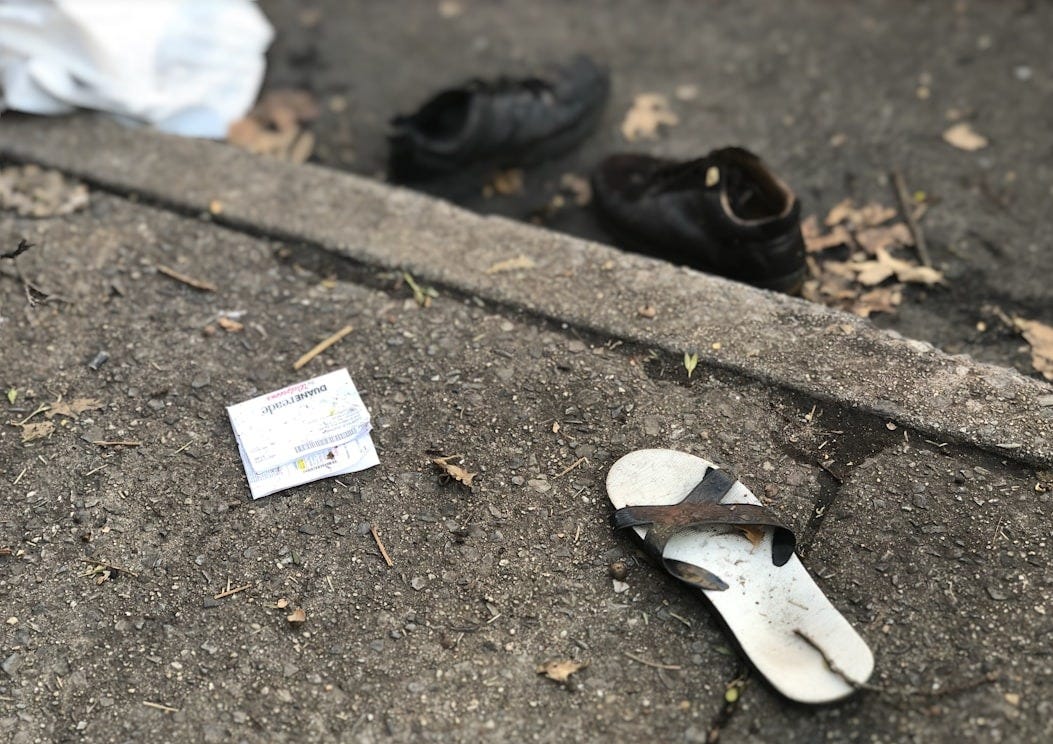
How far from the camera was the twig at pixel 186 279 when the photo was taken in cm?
274

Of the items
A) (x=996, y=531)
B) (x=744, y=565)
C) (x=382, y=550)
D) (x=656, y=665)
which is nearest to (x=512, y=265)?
(x=382, y=550)

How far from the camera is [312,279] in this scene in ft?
9.06

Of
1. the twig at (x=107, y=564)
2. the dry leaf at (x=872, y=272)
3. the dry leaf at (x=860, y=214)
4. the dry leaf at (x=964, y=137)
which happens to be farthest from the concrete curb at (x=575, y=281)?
the dry leaf at (x=964, y=137)

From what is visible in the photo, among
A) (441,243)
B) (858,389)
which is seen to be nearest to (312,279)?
(441,243)

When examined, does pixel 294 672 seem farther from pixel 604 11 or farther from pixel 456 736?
pixel 604 11

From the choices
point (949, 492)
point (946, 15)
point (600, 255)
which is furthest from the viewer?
point (946, 15)

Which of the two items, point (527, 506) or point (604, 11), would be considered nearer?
point (527, 506)

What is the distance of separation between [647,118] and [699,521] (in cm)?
196

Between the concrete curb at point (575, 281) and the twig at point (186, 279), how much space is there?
0.24 meters

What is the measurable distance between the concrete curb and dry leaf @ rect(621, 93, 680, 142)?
96cm

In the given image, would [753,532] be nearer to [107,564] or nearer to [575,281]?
[575,281]

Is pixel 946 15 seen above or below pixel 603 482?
above

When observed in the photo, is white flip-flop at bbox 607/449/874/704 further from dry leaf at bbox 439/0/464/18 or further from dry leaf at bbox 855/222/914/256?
dry leaf at bbox 439/0/464/18

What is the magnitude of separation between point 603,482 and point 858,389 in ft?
2.31
